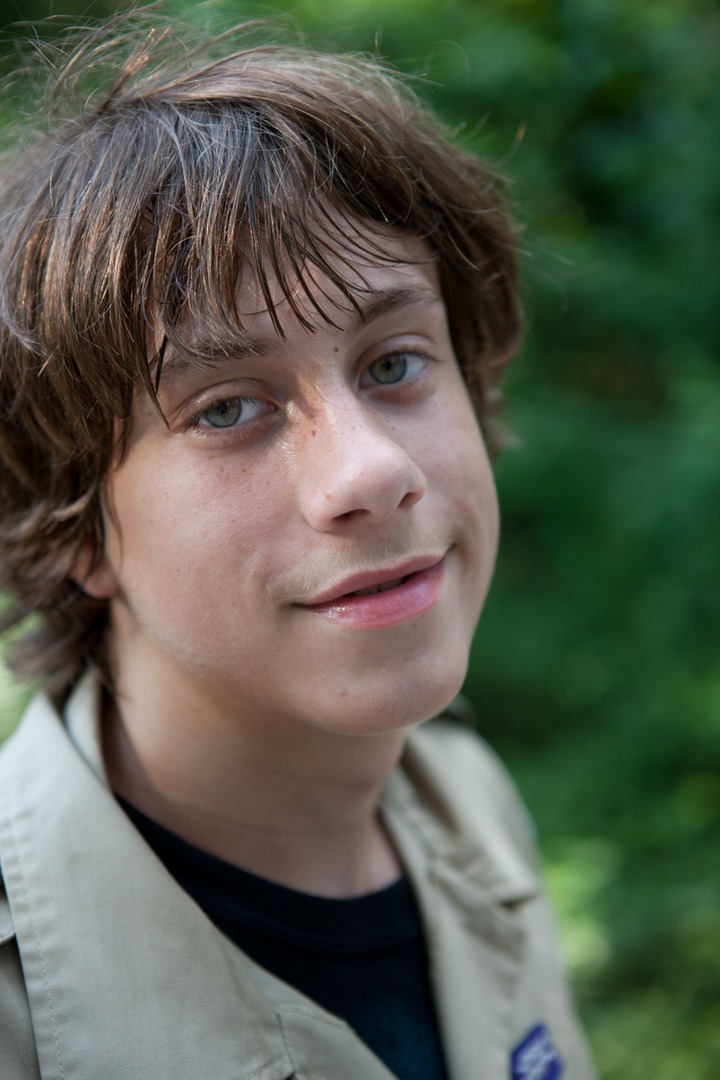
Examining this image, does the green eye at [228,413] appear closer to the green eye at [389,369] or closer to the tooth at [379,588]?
the green eye at [389,369]

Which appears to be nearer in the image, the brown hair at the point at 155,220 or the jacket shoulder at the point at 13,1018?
the jacket shoulder at the point at 13,1018

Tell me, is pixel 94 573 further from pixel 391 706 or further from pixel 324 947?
pixel 324 947

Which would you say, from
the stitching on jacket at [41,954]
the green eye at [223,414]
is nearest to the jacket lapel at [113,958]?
the stitching on jacket at [41,954]

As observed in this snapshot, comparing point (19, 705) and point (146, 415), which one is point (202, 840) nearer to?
point (146, 415)

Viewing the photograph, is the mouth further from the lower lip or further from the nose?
the nose

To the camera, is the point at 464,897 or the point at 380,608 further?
the point at 464,897

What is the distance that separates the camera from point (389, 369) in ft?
6.02

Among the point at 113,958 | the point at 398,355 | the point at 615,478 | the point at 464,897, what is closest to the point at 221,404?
the point at 398,355

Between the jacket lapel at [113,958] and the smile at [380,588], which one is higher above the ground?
the smile at [380,588]

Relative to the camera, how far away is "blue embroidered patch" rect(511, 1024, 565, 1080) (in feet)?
6.82

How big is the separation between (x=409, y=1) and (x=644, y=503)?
1942mm

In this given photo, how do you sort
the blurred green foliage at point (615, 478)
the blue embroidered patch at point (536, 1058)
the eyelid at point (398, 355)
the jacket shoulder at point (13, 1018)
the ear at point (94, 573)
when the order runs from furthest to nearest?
the blurred green foliage at point (615, 478) < the blue embroidered patch at point (536, 1058) < the ear at point (94, 573) < the eyelid at point (398, 355) < the jacket shoulder at point (13, 1018)

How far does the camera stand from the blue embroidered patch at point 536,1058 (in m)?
2.08

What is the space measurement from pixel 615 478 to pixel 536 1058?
2.29 metres
